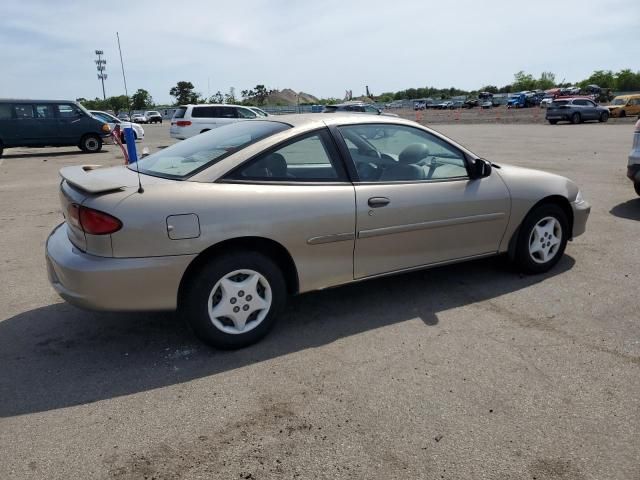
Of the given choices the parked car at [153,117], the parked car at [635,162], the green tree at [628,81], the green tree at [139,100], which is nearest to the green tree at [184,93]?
the green tree at [139,100]

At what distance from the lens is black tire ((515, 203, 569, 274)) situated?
14.5ft

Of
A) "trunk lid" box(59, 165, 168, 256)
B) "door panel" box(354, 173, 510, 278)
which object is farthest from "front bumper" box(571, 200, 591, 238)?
"trunk lid" box(59, 165, 168, 256)

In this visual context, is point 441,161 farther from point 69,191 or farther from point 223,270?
point 69,191

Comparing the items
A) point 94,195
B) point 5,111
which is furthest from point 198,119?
point 94,195

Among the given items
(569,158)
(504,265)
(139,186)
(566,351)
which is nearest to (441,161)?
(504,265)

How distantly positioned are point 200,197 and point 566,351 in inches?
98.9

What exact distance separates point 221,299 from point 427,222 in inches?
65.7

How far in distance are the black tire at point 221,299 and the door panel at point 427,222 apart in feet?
2.18

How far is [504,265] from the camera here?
15.8ft

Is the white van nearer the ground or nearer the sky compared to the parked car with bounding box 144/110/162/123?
nearer the sky

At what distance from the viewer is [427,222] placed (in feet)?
12.7

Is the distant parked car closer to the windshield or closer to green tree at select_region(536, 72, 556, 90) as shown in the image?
the windshield

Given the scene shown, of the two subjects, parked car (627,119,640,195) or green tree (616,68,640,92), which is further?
green tree (616,68,640,92)

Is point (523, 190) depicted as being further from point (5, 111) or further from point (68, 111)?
point (5, 111)
